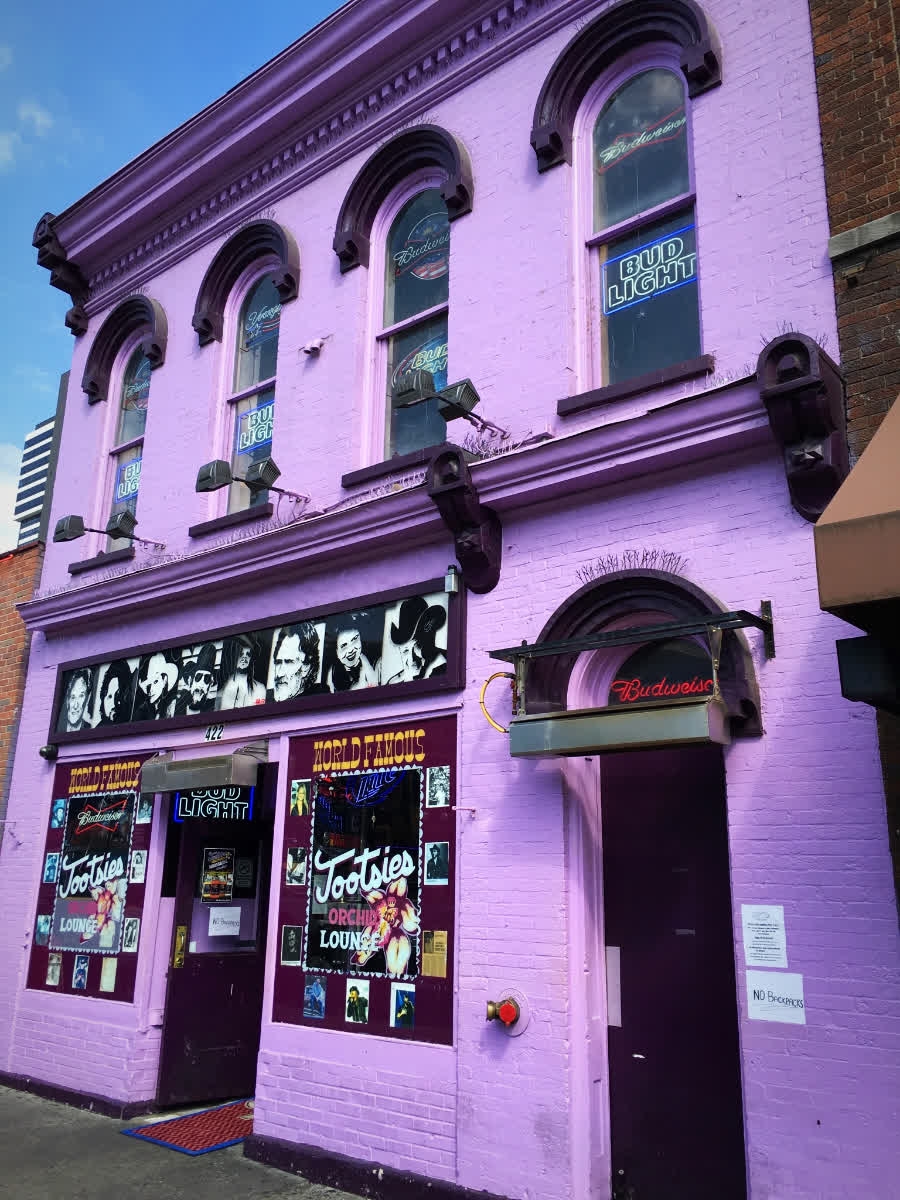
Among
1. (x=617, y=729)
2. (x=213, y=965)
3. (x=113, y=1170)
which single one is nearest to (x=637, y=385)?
(x=617, y=729)

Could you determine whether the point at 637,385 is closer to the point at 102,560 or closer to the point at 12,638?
the point at 102,560

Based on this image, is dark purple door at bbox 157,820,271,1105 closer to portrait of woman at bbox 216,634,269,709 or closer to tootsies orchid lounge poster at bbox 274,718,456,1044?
portrait of woman at bbox 216,634,269,709

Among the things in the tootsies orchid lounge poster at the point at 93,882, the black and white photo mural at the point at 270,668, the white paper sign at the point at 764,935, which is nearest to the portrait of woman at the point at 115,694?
the black and white photo mural at the point at 270,668

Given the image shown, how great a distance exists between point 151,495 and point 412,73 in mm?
4879

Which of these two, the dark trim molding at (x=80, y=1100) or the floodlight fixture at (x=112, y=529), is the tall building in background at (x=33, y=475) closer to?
the floodlight fixture at (x=112, y=529)

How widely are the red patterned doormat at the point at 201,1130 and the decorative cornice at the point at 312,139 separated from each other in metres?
8.70

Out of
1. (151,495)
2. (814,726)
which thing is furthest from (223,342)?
(814,726)

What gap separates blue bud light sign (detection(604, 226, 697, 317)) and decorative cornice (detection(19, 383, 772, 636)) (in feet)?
4.42

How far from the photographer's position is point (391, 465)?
8.31 metres

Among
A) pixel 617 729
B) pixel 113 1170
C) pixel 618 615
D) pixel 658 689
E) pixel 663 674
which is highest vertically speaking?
pixel 618 615

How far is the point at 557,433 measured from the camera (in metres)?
7.30

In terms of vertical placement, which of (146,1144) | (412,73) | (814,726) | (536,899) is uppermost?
(412,73)

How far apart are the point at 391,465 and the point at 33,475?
856 centimetres

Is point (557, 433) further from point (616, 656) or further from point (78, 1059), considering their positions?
point (78, 1059)
